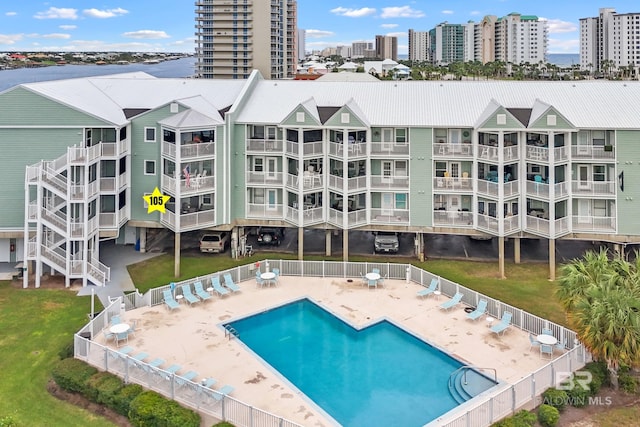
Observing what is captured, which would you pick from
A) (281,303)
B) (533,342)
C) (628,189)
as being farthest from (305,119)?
(628,189)

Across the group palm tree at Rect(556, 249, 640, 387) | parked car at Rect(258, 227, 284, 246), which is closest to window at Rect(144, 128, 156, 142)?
parked car at Rect(258, 227, 284, 246)

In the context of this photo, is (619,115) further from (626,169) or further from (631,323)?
(631,323)

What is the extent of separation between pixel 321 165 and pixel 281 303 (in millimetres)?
11912

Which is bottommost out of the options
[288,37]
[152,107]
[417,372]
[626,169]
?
[417,372]

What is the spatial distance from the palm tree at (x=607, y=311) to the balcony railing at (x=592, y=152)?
45.7 feet

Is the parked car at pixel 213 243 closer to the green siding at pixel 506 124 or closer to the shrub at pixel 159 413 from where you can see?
the shrub at pixel 159 413

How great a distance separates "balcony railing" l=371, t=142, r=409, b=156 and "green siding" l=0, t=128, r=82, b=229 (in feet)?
65.1

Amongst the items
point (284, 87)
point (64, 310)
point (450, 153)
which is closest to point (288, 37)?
point (284, 87)

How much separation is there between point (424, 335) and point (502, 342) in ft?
11.8

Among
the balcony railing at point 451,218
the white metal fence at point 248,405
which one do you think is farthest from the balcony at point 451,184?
the white metal fence at point 248,405

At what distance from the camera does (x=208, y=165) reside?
35.4 m

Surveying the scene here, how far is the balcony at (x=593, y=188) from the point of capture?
3291 centimetres

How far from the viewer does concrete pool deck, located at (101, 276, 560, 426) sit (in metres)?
20.2

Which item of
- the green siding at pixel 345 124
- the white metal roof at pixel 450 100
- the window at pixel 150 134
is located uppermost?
the white metal roof at pixel 450 100
